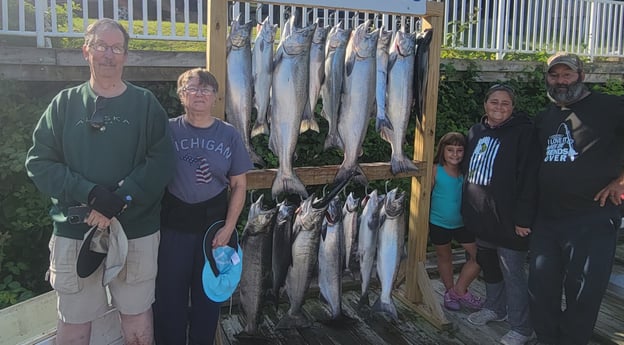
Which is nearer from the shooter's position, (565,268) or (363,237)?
(565,268)

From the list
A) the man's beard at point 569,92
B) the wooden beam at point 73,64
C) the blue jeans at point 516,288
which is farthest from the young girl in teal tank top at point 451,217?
the man's beard at point 569,92

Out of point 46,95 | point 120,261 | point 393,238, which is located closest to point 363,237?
point 393,238

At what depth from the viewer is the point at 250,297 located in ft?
10.2

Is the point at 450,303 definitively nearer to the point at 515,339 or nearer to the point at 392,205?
the point at 515,339

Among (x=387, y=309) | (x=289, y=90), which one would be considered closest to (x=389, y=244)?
(x=387, y=309)

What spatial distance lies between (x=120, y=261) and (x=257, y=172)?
1.04 m

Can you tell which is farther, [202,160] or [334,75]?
[334,75]

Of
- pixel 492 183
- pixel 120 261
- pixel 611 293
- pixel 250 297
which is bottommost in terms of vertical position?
pixel 611 293

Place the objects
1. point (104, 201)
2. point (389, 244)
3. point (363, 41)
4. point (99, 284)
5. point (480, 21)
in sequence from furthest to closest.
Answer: point (480, 21), point (389, 244), point (363, 41), point (99, 284), point (104, 201)

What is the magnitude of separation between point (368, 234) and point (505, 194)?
932mm

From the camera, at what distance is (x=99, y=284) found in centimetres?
238

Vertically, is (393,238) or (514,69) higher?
(514,69)

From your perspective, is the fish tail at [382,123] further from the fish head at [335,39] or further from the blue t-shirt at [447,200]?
the blue t-shirt at [447,200]

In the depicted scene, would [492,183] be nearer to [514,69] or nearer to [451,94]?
[451,94]
